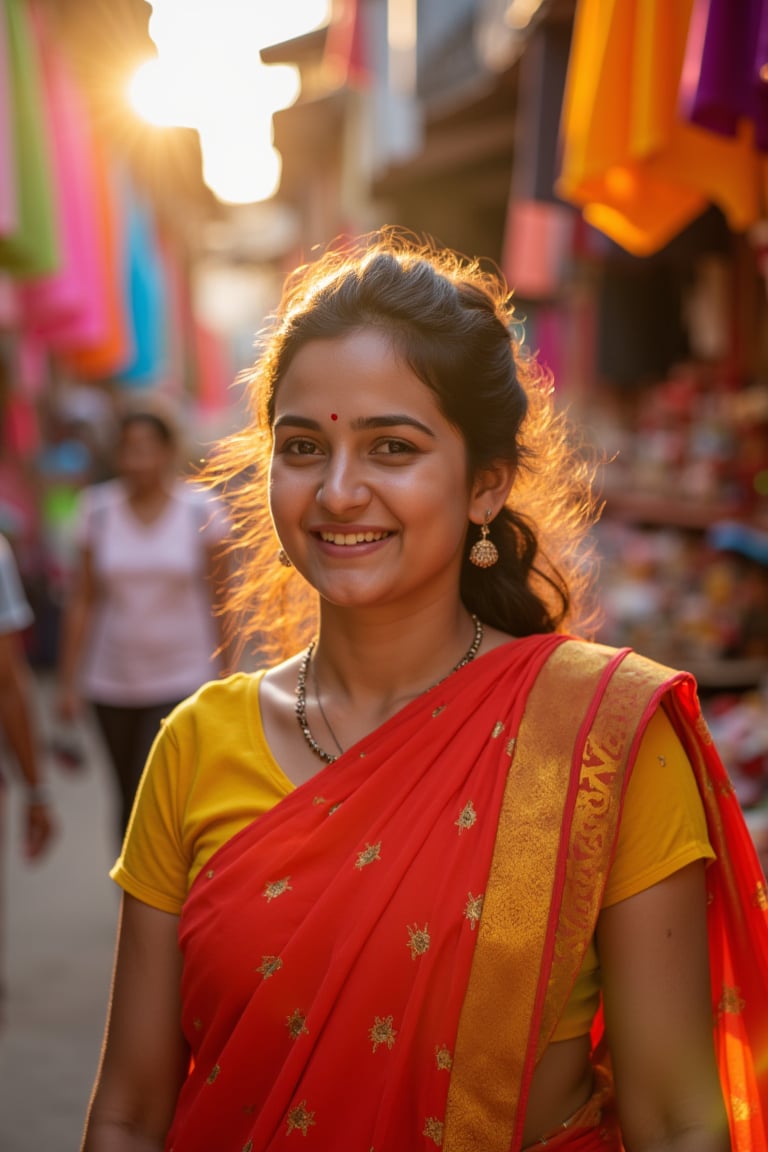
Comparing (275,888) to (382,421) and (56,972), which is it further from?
(56,972)

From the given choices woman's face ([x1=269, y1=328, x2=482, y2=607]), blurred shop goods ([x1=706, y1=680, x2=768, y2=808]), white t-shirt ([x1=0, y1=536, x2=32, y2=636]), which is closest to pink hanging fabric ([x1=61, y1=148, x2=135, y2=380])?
white t-shirt ([x1=0, y1=536, x2=32, y2=636])

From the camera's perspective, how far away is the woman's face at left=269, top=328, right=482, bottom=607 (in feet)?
5.01

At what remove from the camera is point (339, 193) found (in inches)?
713

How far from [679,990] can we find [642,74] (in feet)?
6.48

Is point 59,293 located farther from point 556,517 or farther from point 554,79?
point 556,517

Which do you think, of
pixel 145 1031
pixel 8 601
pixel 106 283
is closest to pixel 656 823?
pixel 145 1031

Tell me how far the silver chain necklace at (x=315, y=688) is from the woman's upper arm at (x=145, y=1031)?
11.3 inches

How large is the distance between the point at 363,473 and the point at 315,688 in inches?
14.3

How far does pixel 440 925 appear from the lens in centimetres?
140

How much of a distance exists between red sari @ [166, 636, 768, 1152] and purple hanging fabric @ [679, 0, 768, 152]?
1214 mm

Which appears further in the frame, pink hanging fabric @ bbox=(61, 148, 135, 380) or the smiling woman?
pink hanging fabric @ bbox=(61, 148, 135, 380)

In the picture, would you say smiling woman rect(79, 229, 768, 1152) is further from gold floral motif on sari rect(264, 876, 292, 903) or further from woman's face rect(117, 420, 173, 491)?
woman's face rect(117, 420, 173, 491)

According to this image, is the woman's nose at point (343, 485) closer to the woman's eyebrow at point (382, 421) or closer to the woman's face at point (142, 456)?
the woman's eyebrow at point (382, 421)

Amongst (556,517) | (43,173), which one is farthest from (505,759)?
(43,173)
